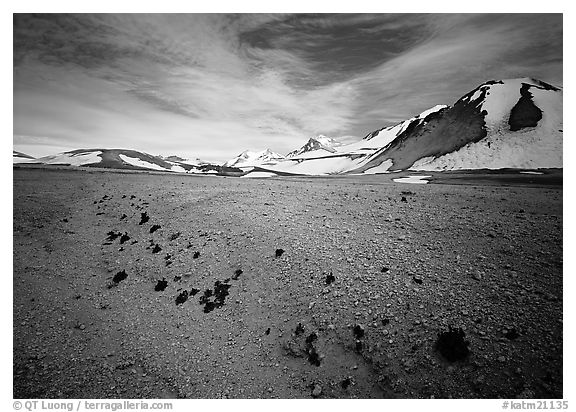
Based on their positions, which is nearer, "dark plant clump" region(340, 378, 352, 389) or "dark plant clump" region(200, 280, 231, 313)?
"dark plant clump" region(340, 378, 352, 389)

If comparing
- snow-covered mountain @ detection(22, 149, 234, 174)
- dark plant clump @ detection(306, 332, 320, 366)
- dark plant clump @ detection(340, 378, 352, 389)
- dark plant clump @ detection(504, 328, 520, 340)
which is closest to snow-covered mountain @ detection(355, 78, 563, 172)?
dark plant clump @ detection(504, 328, 520, 340)

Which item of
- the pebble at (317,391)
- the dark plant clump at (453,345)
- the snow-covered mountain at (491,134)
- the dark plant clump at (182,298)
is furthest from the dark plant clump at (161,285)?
the snow-covered mountain at (491,134)

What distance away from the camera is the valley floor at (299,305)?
Answer: 22.4 feet

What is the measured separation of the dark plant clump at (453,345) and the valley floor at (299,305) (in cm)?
18

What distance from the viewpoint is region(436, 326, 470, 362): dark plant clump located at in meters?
6.58

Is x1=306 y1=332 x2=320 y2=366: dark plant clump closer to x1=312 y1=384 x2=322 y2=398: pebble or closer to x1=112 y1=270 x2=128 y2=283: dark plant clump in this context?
x1=312 y1=384 x2=322 y2=398: pebble

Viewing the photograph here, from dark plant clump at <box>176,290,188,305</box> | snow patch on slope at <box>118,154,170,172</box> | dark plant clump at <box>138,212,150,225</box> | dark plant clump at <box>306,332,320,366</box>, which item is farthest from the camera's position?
snow patch on slope at <box>118,154,170,172</box>

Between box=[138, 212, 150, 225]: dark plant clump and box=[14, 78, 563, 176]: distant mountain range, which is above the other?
box=[14, 78, 563, 176]: distant mountain range

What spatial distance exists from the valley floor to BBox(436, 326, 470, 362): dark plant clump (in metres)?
0.18

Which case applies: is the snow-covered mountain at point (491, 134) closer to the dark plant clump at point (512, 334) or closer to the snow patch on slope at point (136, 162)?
the dark plant clump at point (512, 334)

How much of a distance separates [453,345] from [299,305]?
4493 mm

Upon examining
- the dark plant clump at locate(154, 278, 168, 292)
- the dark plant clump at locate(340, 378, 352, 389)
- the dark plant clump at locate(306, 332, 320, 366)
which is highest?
the dark plant clump at locate(154, 278, 168, 292)
